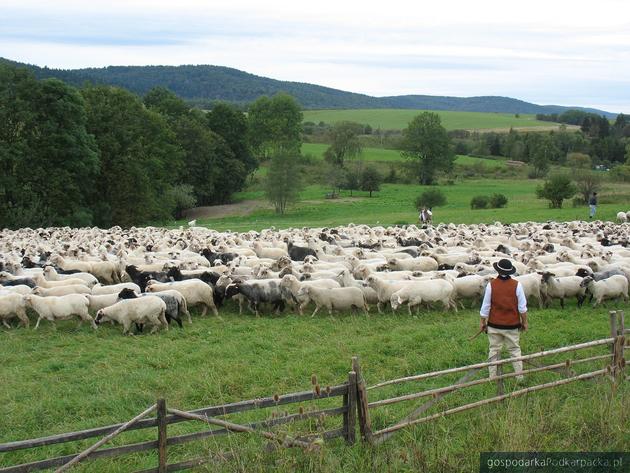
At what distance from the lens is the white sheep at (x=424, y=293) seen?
1593 centimetres

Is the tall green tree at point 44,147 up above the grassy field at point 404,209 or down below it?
above

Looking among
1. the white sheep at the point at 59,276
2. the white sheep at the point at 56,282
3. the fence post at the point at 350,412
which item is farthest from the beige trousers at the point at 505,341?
the white sheep at the point at 59,276

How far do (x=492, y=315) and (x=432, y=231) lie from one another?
60.2 feet

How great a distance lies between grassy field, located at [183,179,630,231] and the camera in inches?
1671

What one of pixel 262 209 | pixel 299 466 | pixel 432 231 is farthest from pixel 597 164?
pixel 299 466

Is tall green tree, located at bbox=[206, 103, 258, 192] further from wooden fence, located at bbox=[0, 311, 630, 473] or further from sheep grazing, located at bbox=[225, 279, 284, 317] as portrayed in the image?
wooden fence, located at bbox=[0, 311, 630, 473]

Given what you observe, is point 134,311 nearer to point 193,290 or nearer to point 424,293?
point 193,290

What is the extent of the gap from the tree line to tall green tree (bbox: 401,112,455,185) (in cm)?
3548

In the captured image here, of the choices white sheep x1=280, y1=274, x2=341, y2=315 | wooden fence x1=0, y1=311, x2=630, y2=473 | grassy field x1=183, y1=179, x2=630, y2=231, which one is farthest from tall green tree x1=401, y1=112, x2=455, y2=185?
wooden fence x1=0, y1=311, x2=630, y2=473

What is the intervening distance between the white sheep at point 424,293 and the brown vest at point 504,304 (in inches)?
227

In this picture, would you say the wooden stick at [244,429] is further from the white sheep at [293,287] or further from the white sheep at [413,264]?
the white sheep at [413,264]

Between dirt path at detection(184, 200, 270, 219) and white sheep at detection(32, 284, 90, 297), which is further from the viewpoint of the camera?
dirt path at detection(184, 200, 270, 219)

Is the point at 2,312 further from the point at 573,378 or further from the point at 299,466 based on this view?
the point at 573,378

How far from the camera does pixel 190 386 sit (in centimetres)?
1089
